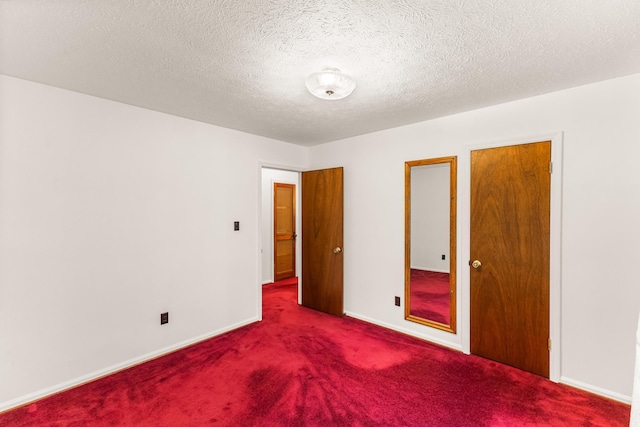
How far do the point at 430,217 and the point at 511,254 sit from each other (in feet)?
11.1

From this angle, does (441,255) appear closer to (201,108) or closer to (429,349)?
(429,349)

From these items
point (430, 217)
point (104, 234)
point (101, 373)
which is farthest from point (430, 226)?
point (101, 373)

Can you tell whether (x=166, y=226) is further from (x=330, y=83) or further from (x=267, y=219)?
(x=267, y=219)

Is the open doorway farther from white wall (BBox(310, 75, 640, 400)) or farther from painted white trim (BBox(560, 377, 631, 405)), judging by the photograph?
painted white trim (BBox(560, 377, 631, 405))

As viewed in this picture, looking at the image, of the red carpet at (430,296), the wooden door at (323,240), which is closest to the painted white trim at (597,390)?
the red carpet at (430,296)

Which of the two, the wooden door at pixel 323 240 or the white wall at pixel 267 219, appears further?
the white wall at pixel 267 219

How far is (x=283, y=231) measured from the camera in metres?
5.73

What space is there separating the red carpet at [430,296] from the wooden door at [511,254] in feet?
2.17

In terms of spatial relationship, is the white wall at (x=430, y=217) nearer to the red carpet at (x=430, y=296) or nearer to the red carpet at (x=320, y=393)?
the red carpet at (x=430, y=296)

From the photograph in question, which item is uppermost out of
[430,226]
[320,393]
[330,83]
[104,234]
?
[330,83]

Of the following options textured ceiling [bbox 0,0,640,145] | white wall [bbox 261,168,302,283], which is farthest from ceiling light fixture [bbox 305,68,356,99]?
white wall [bbox 261,168,302,283]

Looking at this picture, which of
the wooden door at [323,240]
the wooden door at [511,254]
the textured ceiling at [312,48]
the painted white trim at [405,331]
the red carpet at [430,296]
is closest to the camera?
the textured ceiling at [312,48]

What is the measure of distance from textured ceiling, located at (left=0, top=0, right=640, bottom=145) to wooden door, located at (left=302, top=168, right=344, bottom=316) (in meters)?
1.46

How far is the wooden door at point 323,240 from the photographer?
3.75 m
